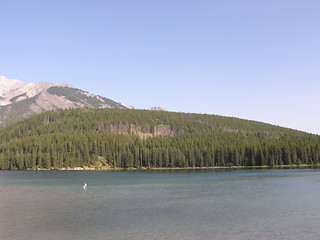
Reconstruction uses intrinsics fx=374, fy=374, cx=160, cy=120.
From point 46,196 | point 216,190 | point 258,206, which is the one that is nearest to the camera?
point 258,206

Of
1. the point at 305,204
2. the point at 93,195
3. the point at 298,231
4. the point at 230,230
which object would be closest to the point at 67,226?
the point at 230,230

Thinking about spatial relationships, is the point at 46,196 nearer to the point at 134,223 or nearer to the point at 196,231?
the point at 134,223

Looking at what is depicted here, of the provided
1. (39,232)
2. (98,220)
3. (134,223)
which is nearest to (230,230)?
(134,223)

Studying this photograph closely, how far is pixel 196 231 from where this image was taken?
49.7 m

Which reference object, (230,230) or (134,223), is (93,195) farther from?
(230,230)

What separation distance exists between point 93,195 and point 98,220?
34031 millimetres

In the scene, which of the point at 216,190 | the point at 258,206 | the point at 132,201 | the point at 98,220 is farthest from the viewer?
the point at 216,190

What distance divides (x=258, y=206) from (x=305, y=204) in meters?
9.49

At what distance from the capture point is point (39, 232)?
50.6 meters

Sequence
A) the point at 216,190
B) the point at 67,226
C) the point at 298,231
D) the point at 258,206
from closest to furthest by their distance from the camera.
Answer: the point at 298,231 < the point at 67,226 < the point at 258,206 < the point at 216,190

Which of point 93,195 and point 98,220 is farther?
point 93,195

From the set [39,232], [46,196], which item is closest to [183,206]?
[39,232]

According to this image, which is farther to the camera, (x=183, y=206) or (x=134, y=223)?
(x=183, y=206)

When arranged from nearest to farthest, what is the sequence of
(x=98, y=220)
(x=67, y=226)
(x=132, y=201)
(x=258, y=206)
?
(x=67, y=226)
(x=98, y=220)
(x=258, y=206)
(x=132, y=201)
